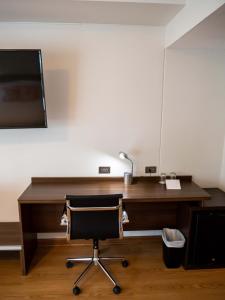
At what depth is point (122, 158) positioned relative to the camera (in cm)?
267

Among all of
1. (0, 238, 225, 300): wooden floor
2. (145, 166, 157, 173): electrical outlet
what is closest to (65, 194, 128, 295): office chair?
(0, 238, 225, 300): wooden floor

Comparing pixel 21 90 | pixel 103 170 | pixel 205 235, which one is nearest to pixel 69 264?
pixel 103 170

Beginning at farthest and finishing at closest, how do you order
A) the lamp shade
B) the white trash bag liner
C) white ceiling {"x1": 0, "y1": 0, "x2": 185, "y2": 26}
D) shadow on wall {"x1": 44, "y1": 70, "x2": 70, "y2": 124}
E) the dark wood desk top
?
the lamp shade
shadow on wall {"x1": 44, "y1": 70, "x2": 70, "y2": 124}
the white trash bag liner
the dark wood desk top
white ceiling {"x1": 0, "y1": 0, "x2": 185, "y2": 26}

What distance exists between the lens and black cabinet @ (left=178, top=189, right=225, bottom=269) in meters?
2.29

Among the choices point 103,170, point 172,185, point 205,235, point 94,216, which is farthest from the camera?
point 103,170

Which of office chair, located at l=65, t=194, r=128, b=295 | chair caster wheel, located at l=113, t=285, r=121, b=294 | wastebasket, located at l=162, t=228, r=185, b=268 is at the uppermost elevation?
office chair, located at l=65, t=194, r=128, b=295

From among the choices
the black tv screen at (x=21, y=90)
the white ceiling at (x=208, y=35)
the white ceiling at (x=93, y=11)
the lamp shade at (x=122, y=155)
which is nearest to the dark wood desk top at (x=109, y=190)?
the lamp shade at (x=122, y=155)

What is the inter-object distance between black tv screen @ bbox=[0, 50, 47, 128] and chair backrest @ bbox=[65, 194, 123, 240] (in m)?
0.85

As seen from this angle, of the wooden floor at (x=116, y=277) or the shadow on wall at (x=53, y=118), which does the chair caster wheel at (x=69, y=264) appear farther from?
the shadow on wall at (x=53, y=118)

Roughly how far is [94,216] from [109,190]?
1.47 feet

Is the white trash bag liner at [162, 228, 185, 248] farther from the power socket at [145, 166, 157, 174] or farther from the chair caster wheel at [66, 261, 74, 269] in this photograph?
the chair caster wheel at [66, 261, 74, 269]

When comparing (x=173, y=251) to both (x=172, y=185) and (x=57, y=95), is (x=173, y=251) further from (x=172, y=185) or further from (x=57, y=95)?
(x=57, y=95)

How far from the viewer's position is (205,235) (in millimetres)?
2326

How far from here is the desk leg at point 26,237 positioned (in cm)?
226
